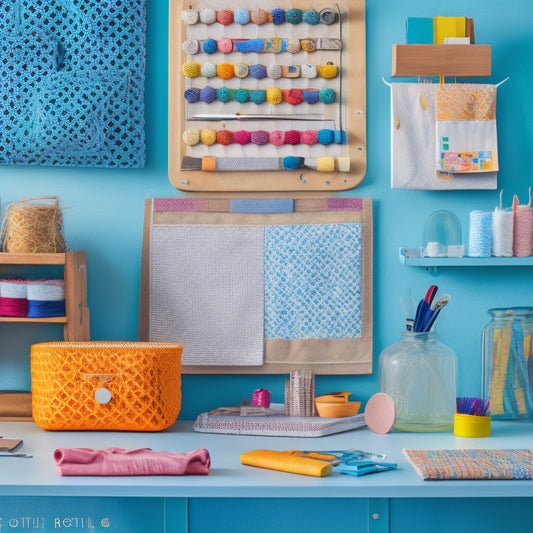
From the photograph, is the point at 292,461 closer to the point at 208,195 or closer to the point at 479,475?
the point at 479,475

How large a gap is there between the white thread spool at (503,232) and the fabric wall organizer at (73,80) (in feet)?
2.99

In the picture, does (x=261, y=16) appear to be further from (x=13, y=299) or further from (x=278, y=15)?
(x=13, y=299)

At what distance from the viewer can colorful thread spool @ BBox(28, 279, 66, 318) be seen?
6.50 feet

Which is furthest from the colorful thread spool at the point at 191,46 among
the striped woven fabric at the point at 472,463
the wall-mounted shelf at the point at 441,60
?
the striped woven fabric at the point at 472,463

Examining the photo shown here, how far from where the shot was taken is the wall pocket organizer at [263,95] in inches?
84.0

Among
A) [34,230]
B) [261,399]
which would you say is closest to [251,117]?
[34,230]

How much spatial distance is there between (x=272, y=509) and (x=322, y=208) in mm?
849

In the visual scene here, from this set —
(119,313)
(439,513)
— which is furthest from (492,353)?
(119,313)

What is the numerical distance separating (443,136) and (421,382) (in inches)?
24.6

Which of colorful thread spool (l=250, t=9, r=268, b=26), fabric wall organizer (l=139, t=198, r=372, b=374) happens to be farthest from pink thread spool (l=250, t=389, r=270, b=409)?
colorful thread spool (l=250, t=9, r=268, b=26)

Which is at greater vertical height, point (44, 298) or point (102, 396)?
point (44, 298)

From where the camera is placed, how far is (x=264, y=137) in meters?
2.12

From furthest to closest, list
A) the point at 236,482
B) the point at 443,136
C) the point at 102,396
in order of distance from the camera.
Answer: the point at 443,136 < the point at 102,396 < the point at 236,482

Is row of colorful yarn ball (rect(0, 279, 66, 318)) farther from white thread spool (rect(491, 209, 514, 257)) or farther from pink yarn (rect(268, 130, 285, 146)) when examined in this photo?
white thread spool (rect(491, 209, 514, 257))
